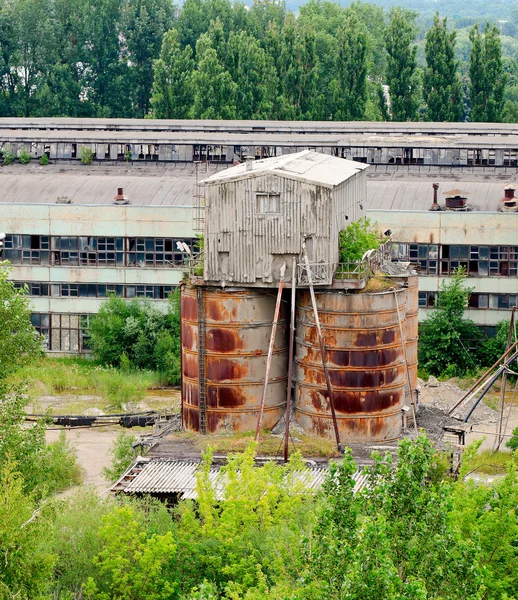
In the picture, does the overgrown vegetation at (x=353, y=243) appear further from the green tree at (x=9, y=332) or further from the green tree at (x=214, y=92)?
the green tree at (x=214, y=92)

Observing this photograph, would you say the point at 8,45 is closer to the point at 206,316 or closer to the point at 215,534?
the point at 206,316

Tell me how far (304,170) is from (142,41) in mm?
87695

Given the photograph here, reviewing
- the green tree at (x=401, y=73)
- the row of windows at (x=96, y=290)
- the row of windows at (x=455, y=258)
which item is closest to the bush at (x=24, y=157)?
the row of windows at (x=96, y=290)

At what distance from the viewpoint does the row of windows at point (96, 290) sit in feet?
221

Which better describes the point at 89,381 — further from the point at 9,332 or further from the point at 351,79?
the point at 351,79

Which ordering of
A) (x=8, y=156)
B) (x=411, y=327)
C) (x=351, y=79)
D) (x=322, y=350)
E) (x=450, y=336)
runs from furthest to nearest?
(x=351, y=79)
(x=8, y=156)
(x=450, y=336)
(x=411, y=327)
(x=322, y=350)

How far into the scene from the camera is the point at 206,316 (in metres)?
46.0

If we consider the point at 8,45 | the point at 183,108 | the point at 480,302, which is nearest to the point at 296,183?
the point at 480,302

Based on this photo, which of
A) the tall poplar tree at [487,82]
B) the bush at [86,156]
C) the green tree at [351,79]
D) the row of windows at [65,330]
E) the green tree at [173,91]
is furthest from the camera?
the green tree at [351,79]

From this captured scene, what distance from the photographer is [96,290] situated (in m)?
67.9

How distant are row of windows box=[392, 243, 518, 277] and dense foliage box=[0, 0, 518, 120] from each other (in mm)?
21937

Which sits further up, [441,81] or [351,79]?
[351,79]

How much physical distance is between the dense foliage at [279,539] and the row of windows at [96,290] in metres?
26.3

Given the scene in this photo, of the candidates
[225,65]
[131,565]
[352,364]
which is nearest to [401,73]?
[225,65]
